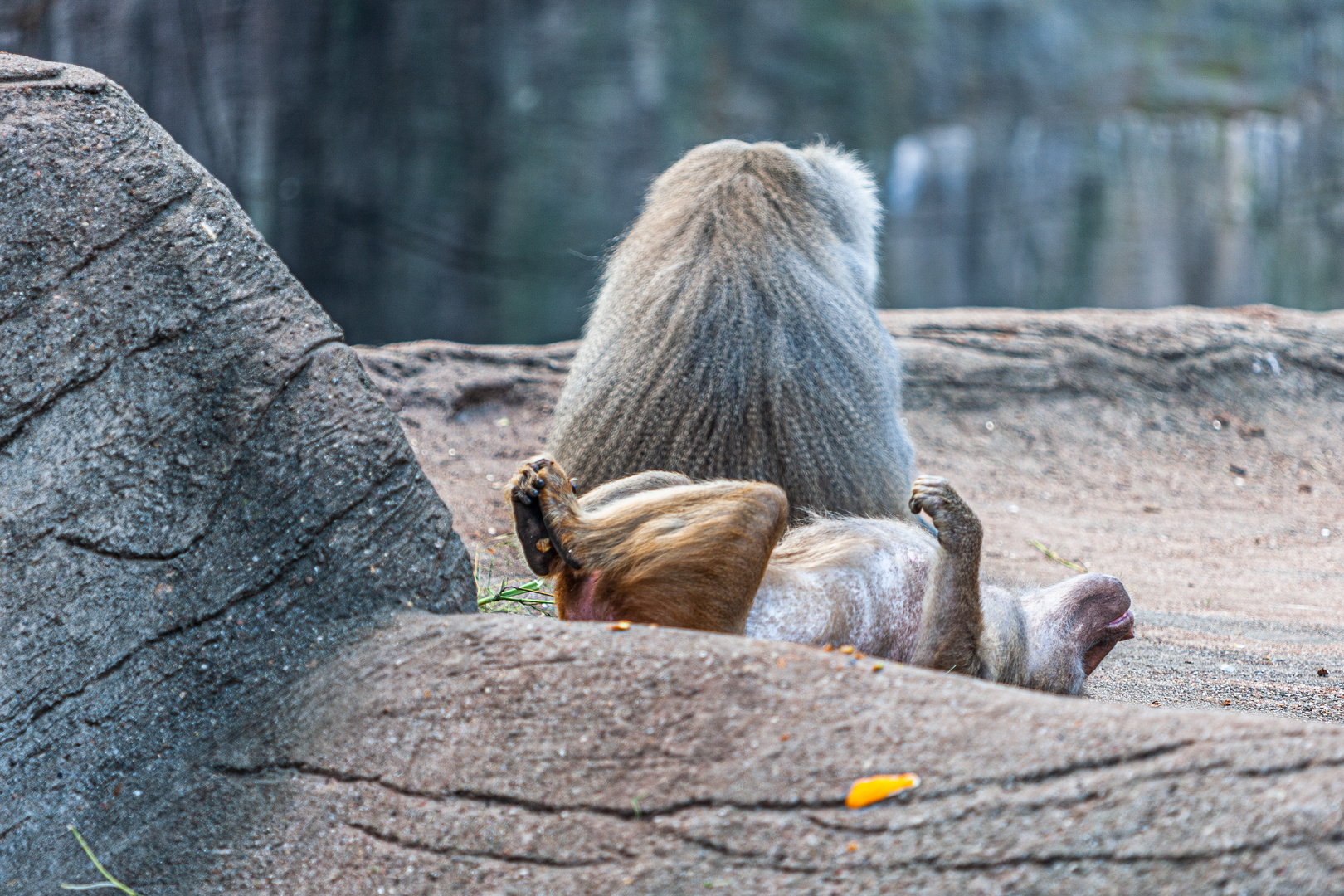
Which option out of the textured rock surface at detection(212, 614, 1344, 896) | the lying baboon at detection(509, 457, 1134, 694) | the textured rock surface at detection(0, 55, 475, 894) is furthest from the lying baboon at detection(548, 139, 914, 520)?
the textured rock surface at detection(212, 614, 1344, 896)

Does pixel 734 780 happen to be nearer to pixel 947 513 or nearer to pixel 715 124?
pixel 947 513

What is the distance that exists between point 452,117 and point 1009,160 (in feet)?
16.1

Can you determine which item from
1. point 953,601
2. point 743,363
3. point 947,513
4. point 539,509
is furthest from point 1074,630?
point 539,509

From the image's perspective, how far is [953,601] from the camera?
217cm

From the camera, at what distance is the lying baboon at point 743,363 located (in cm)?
256

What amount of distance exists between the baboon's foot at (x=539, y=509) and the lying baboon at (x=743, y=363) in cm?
60

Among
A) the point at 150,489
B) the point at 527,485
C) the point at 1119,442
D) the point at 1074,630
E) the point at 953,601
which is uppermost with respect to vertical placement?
the point at 150,489

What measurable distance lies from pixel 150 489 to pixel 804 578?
1.20 m

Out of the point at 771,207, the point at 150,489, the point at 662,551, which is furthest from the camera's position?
the point at 771,207

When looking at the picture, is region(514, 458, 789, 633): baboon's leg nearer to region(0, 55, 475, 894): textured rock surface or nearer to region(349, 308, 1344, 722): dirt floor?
region(0, 55, 475, 894): textured rock surface

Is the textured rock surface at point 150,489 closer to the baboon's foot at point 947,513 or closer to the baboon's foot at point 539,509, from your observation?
the baboon's foot at point 539,509

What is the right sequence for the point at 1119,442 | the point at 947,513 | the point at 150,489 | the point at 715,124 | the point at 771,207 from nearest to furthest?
the point at 150,489 < the point at 947,513 < the point at 771,207 < the point at 1119,442 < the point at 715,124

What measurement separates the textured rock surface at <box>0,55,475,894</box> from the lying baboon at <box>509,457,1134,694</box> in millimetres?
312

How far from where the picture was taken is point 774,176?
9.59 feet
